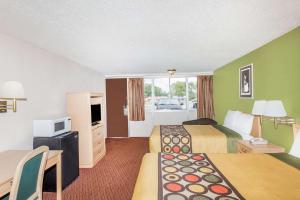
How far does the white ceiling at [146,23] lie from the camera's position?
208 cm

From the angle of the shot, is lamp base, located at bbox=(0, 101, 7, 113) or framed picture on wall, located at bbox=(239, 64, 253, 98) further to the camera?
framed picture on wall, located at bbox=(239, 64, 253, 98)

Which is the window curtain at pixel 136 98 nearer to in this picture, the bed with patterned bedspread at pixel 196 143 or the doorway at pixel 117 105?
the doorway at pixel 117 105

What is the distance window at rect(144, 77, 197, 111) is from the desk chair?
20.0ft

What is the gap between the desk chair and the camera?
5.49 ft

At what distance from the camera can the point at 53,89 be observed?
4262 mm

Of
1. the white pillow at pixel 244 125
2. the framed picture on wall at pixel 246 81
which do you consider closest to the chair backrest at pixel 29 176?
the white pillow at pixel 244 125

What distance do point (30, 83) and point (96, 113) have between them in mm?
1938

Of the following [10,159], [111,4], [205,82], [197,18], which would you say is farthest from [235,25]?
[205,82]

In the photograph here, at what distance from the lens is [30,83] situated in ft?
11.6

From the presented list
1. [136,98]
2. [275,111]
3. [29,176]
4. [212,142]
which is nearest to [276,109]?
[275,111]

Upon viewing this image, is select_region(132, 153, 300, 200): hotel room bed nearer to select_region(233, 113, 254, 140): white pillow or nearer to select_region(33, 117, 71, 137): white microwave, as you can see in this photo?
select_region(233, 113, 254, 140): white pillow

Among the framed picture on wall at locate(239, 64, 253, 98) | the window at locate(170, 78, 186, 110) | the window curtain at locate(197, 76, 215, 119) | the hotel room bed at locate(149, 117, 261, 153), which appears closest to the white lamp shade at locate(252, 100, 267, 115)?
the hotel room bed at locate(149, 117, 261, 153)

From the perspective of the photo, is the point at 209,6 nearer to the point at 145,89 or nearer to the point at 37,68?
the point at 37,68

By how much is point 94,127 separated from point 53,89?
127 cm
